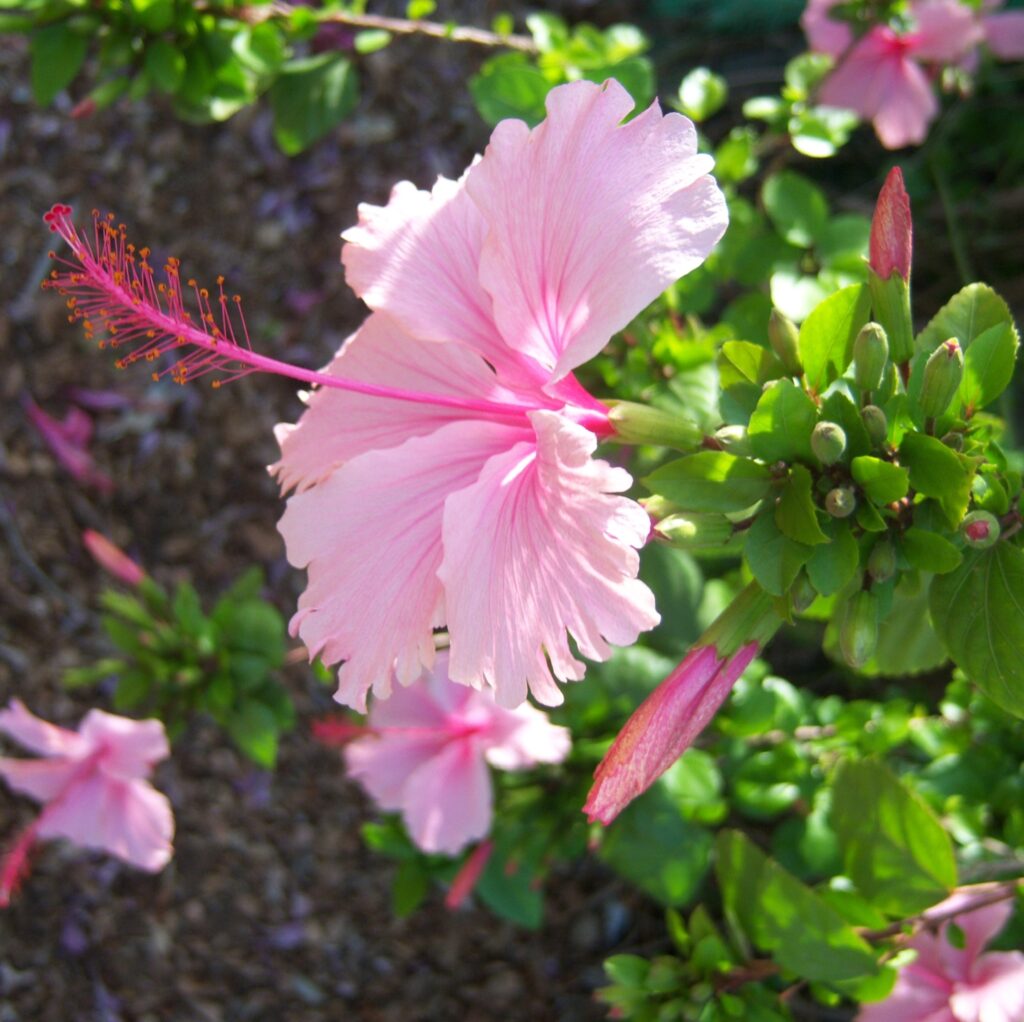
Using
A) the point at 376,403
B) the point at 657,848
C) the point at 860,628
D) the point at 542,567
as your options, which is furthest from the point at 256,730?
the point at 860,628

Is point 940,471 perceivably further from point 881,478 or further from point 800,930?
point 800,930

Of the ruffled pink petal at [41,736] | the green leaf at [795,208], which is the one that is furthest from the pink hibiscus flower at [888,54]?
the ruffled pink petal at [41,736]

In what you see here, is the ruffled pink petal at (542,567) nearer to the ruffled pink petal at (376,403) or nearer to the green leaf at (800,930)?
the ruffled pink petal at (376,403)

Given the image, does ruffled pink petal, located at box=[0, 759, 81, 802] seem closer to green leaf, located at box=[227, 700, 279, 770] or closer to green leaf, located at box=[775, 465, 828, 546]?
green leaf, located at box=[227, 700, 279, 770]

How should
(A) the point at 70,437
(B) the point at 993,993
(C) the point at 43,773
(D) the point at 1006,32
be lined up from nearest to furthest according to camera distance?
(B) the point at 993,993 < (C) the point at 43,773 < (D) the point at 1006,32 < (A) the point at 70,437

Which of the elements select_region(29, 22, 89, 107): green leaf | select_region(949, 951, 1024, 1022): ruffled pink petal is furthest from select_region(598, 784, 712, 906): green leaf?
select_region(29, 22, 89, 107): green leaf
